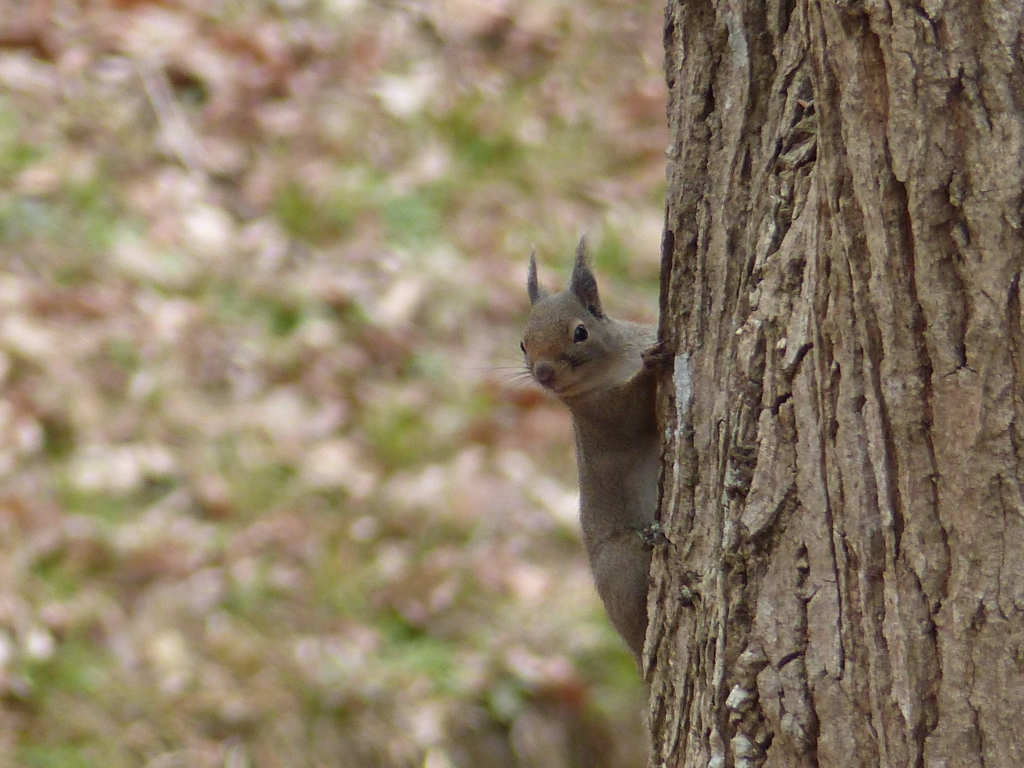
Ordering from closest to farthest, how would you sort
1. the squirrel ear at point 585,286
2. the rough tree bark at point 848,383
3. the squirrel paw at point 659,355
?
the rough tree bark at point 848,383 < the squirrel paw at point 659,355 < the squirrel ear at point 585,286

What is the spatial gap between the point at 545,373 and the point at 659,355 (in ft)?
2.25

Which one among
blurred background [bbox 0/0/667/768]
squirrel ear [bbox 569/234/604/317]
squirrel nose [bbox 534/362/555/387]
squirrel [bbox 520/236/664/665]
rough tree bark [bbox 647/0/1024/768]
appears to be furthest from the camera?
blurred background [bbox 0/0/667/768]

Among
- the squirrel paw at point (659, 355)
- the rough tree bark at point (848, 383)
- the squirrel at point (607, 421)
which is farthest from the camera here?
the squirrel at point (607, 421)

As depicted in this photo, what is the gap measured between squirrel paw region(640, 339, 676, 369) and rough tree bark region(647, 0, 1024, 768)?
0.08m

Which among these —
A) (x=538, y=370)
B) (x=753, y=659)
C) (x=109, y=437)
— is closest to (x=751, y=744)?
(x=753, y=659)

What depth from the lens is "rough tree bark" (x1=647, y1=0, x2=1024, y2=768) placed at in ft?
4.66

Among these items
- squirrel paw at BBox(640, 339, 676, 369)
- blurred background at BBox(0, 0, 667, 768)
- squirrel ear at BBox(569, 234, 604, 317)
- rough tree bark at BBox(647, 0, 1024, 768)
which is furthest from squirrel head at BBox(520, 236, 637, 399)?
blurred background at BBox(0, 0, 667, 768)

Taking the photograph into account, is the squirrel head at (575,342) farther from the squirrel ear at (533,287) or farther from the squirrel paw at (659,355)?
the squirrel paw at (659,355)

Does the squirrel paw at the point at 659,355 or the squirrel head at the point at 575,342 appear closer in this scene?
the squirrel paw at the point at 659,355

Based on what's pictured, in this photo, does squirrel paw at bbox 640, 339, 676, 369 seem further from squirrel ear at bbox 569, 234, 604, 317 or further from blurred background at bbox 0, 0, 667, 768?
blurred background at bbox 0, 0, 667, 768

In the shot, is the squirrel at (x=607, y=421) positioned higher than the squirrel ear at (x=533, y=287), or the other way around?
the squirrel ear at (x=533, y=287)

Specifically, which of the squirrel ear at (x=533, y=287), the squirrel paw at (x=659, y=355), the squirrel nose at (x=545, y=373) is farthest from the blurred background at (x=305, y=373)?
the squirrel paw at (x=659, y=355)

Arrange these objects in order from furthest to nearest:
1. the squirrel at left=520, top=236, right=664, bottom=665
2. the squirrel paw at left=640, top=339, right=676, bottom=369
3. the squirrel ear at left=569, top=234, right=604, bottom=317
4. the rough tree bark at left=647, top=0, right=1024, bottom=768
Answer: the squirrel ear at left=569, top=234, right=604, bottom=317 → the squirrel at left=520, top=236, right=664, bottom=665 → the squirrel paw at left=640, top=339, right=676, bottom=369 → the rough tree bark at left=647, top=0, right=1024, bottom=768

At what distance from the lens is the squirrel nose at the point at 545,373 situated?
2846 millimetres
